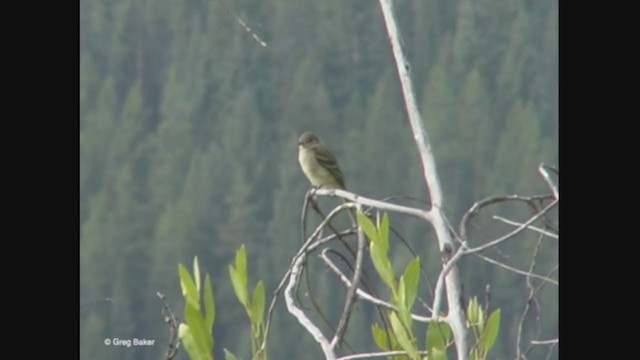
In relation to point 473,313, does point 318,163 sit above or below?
above

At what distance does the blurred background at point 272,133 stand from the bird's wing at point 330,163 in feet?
0.43

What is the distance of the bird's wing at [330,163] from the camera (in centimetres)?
611

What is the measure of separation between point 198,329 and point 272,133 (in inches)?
184

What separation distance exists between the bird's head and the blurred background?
10 cm

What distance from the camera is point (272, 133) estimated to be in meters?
6.96

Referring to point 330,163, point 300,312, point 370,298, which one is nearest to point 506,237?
point 370,298

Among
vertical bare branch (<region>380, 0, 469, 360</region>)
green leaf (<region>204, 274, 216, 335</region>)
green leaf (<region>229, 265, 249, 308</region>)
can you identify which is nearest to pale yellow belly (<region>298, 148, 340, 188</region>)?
vertical bare branch (<region>380, 0, 469, 360</region>)

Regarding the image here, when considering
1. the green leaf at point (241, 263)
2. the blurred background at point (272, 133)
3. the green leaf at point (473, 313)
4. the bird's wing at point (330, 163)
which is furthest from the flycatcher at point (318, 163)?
the green leaf at point (241, 263)

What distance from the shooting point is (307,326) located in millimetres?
2414

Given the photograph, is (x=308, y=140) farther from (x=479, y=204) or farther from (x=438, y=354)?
(x=438, y=354)

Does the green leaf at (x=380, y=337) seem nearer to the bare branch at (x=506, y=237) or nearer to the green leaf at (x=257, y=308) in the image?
the green leaf at (x=257, y=308)

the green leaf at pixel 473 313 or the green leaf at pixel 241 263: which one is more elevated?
the green leaf at pixel 241 263
